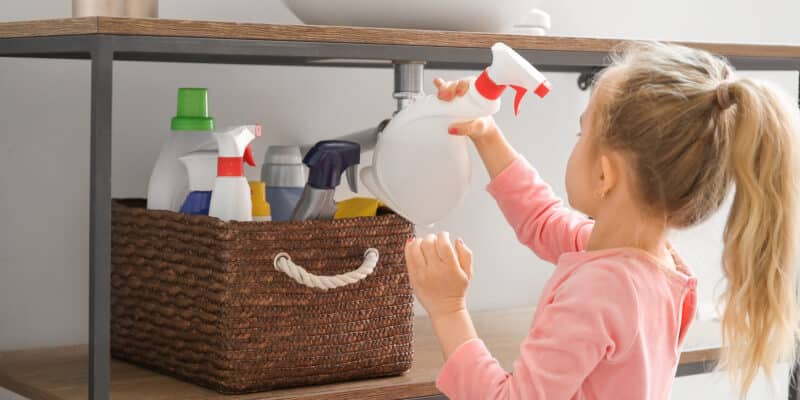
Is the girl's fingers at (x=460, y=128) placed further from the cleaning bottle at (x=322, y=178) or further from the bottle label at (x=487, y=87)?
the cleaning bottle at (x=322, y=178)

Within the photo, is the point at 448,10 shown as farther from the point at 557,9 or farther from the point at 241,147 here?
the point at 557,9

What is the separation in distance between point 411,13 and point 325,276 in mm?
313

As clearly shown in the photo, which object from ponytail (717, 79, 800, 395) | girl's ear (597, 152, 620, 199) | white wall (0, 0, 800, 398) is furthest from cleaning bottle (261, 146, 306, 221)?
ponytail (717, 79, 800, 395)

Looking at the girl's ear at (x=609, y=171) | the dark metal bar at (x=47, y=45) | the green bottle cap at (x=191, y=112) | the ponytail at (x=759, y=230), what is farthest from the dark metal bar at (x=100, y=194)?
the ponytail at (x=759, y=230)

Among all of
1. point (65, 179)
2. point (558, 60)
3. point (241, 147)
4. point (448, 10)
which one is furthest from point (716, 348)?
point (65, 179)

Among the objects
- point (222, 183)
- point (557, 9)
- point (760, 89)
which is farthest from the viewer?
point (557, 9)

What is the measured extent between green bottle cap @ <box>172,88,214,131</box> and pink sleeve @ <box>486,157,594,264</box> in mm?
345

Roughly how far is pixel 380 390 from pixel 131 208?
A: 14.1 inches

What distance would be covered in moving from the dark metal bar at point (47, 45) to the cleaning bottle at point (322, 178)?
280mm

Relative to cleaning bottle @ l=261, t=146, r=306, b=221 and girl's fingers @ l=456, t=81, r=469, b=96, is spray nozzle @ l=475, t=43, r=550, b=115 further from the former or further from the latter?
cleaning bottle @ l=261, t=146, r=306, b=221

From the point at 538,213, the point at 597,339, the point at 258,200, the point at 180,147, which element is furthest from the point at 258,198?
the point at 597,339

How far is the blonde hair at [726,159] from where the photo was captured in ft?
3.59

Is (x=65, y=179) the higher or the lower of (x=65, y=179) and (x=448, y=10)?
the lower

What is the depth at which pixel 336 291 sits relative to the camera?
1.29 metres
